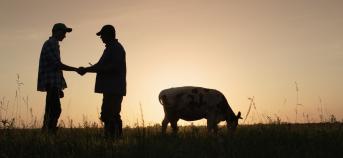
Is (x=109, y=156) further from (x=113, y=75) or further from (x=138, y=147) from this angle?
(x=113, y=75)

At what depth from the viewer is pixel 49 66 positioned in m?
11.1

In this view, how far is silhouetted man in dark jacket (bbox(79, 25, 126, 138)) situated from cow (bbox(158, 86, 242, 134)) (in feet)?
10.2

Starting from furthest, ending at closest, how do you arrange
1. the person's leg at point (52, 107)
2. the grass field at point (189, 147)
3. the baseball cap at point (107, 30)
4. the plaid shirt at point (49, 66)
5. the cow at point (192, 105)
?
1. the cow at point (192, 105)
2. the person's leg at point (52, 107)
3. the plaid shirt at point (49, 66)
4. the baseball cap at point (107, 30)
5. the grass field at point (189, 147)

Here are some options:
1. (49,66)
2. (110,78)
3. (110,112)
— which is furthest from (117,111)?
(49,66)

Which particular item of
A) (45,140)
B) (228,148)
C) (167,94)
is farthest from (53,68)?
(228,148)

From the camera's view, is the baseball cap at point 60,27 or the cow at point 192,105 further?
the cow at point 192,105

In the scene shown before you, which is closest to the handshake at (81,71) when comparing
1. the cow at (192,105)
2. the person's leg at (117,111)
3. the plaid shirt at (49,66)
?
the plaid shirt at (49,66)

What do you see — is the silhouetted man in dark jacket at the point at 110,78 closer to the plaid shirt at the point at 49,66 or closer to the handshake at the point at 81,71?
the handshake at the point at 81,71

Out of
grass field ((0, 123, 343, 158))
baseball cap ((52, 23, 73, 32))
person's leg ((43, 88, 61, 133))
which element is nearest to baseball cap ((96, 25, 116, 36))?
baseball cap ((52, 23, 73, 32))

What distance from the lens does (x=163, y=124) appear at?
13727 mm

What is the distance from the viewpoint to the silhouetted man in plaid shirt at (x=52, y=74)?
11047mm

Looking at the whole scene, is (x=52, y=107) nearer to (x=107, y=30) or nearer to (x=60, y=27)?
(x=60, y=27)

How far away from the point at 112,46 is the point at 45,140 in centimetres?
267

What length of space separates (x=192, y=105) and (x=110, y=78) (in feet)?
11.9
